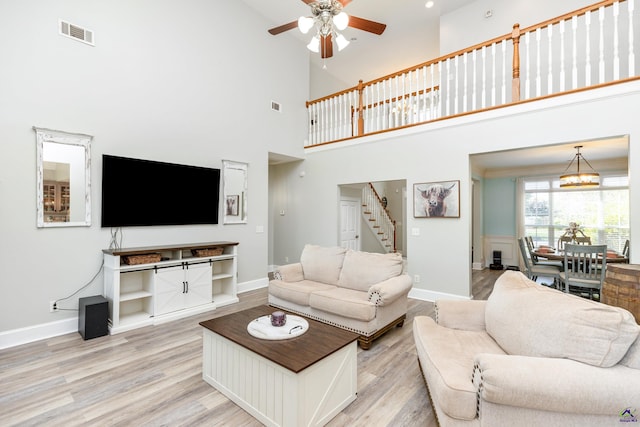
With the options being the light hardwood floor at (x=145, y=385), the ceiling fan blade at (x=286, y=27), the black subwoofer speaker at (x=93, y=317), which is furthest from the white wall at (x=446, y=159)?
the black subwoofer speaker at (x=93, y=317)

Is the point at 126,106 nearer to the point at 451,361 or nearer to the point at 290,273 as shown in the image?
the point at 290,273

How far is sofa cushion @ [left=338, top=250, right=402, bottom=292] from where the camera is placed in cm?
357

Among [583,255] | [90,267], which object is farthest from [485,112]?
[90,267]

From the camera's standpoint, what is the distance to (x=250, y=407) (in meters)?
2.11

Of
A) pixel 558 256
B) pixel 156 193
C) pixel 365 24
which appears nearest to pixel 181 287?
pixel 156 193

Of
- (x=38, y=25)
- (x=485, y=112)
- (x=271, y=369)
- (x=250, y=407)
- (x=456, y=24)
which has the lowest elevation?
(x=250, y=407)

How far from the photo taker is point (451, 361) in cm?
186

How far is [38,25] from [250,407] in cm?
465

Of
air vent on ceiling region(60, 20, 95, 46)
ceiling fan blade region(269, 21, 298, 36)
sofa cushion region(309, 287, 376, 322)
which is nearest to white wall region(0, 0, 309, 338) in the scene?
air vent on ceiling region(60, 20, 95, 46)

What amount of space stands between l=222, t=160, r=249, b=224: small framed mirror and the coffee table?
9.94 feet

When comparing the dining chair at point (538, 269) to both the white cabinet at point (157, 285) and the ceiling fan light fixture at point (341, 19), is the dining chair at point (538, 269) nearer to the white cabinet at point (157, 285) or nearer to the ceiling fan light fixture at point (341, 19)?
the ceiling fan light fixture at point (341, 19)

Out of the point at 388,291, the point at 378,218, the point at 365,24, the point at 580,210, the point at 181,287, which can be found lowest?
the point at 181,287

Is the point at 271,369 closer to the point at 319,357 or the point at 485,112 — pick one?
the point at 319,357

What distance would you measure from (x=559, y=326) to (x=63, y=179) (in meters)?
4.89
